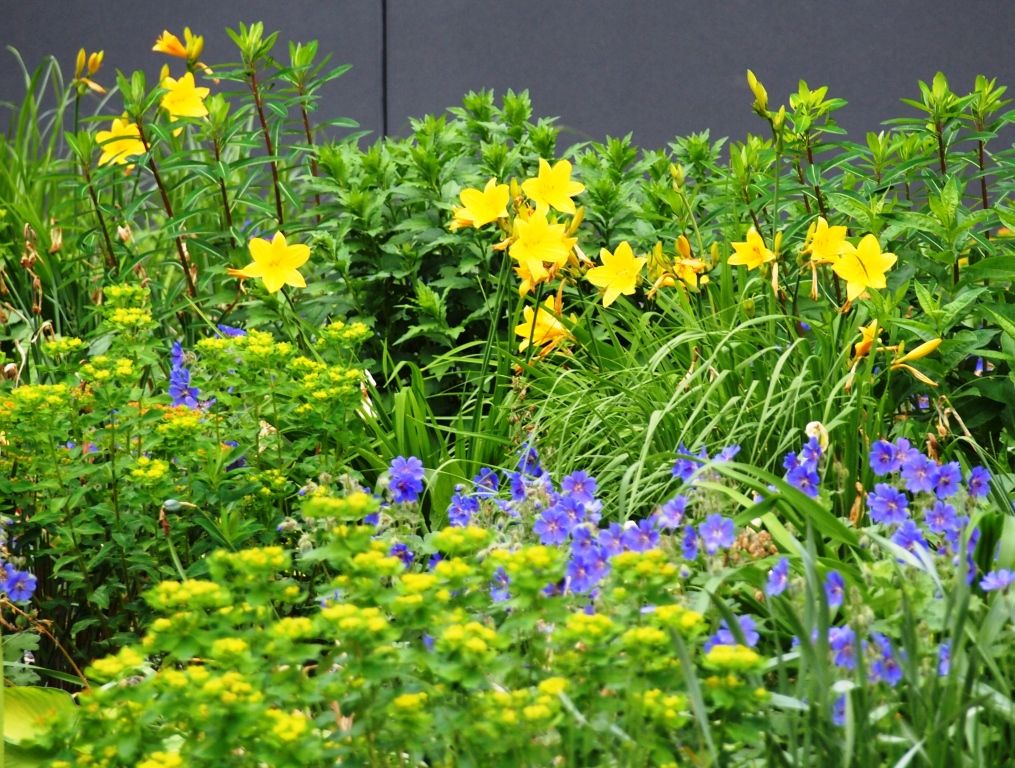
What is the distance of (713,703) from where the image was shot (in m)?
1.59

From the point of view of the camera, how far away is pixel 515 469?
2617 millimetres

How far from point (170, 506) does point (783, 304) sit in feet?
4.88

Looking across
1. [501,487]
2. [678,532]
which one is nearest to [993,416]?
[678,532]

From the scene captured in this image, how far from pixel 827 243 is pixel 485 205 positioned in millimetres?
734

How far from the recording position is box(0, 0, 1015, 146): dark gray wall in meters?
5.95

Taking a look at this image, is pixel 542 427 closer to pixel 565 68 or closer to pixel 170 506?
pixel 170 506

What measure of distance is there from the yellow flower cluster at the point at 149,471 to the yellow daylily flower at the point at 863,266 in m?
1.42

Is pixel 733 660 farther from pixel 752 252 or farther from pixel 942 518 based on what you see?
pixel 752 252

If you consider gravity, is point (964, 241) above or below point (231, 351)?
above

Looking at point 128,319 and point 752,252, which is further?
point 752,252

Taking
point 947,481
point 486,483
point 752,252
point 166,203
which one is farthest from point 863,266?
point 166,203

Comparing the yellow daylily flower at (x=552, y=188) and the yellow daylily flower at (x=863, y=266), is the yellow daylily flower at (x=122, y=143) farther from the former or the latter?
the yellow daylily flower at (x=863, y=266)

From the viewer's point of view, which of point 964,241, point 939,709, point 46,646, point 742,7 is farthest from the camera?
point 742,7

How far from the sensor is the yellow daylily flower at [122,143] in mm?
3221
